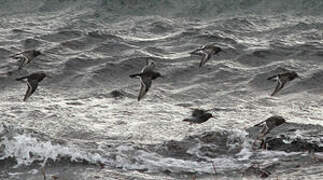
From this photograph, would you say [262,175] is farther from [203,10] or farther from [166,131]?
[203,10]

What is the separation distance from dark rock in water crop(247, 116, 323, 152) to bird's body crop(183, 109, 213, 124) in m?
0.74

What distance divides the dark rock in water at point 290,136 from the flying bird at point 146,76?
2248 mm

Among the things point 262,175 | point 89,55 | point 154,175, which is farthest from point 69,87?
point 262,175

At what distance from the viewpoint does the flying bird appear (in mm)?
10117

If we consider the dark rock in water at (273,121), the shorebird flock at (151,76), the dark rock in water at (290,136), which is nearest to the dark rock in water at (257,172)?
the dark rock in water at (290,136)

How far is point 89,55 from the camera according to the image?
12594 mm

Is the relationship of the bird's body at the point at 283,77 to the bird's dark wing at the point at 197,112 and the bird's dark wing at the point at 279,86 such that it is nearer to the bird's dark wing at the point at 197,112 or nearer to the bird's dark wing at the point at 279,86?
the bird's dark wing at the point at 279,86

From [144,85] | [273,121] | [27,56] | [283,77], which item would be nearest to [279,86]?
[283,77]

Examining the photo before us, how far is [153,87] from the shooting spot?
10.6 meters

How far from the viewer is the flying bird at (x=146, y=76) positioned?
10.1 meters

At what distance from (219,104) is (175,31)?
16.3ft

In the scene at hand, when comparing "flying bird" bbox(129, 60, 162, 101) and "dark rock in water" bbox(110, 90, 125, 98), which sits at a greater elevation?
"flying bird" bbox(129, 60, 162, 101)

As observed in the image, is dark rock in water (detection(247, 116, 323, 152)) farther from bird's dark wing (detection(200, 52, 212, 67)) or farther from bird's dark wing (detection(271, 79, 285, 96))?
bird's dark wing (detection(200, 52, 212, 67))

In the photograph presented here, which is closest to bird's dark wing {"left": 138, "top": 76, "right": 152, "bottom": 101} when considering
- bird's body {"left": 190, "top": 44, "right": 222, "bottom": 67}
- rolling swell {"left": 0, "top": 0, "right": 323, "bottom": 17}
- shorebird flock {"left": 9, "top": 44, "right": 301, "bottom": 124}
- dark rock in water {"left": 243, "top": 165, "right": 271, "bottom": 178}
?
shorebird flock {"left": 9, "top": 44, "right": 301, "bottom": 124}
